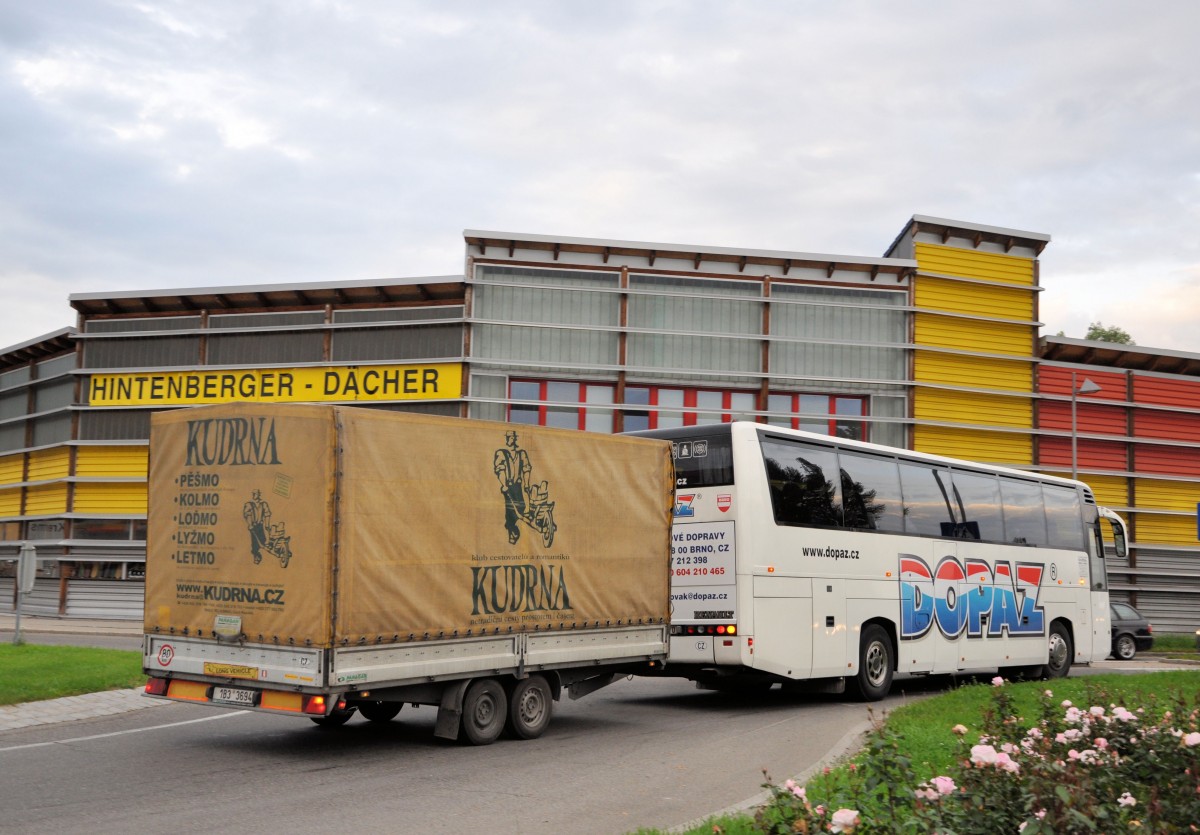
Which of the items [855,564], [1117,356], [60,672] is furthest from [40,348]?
[1117,356]

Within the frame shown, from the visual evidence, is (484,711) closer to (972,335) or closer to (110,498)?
(972,335)

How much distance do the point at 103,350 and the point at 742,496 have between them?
2677 cm

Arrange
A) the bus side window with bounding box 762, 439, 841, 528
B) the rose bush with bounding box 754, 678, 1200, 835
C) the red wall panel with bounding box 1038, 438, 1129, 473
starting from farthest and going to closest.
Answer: the red wall panel with bounding box 1038, 438, 1129, 473 < the bus side window with bounding box 762, 439, 841, 528 < the rose bush with bounding box 754, 678, 1200, 835

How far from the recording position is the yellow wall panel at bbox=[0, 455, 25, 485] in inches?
1507

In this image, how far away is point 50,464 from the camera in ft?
121

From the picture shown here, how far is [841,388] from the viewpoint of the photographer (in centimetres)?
3425

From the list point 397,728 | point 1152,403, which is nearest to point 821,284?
point 1152,403

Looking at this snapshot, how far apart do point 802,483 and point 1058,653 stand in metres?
8.54

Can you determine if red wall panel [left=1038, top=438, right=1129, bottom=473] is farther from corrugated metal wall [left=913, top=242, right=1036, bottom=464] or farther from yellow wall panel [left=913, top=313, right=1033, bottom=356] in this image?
yellow wall panel [left=913, top=313, right=1033, bottom=356]

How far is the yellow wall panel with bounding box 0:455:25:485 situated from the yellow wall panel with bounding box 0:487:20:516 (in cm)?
30

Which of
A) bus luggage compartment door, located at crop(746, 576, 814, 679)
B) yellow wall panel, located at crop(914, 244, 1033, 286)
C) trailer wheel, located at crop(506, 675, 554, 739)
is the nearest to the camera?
trailer wheel, located at crop(506, 675, 554, 739)

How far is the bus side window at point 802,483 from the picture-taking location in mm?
15625

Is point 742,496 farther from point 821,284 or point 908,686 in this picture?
point 821,284

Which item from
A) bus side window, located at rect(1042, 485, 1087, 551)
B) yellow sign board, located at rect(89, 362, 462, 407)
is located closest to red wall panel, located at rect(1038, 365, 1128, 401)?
bus side window, located at rect(1042, 485, 1087, 551)
